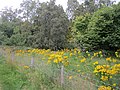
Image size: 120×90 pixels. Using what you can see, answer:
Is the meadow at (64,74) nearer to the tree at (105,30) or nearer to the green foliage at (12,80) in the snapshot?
the green foliage at (12,80)

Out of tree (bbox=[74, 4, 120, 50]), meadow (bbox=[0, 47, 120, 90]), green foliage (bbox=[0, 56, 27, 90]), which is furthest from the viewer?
tree (bbox=[74, 4, 120, 50])

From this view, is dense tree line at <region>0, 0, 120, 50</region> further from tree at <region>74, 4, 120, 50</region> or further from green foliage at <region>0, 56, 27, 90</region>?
green foliage at <region>0, 56, 27, 90</region>

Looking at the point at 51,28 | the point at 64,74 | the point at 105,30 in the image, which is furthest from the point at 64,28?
the point at 64,74

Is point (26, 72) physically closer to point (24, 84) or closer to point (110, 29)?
point (24, 84)

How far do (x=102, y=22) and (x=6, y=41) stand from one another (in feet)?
54.7

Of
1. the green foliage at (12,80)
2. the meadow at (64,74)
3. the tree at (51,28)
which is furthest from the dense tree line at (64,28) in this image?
the green foliage at (12,80)

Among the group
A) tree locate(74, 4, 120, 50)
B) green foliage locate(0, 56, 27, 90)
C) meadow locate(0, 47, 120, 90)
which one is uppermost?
A: tree locate(74, 4, 120, 50)

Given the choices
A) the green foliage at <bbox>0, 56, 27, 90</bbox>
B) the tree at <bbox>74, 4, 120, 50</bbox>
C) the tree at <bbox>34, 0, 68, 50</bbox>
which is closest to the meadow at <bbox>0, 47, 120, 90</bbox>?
the green foliage at <bbox>0, 56, 27, 90</bbox>

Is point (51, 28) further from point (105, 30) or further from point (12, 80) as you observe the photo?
point (12, 80)

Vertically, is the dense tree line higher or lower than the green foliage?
higher

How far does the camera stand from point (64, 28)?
29.4 meters

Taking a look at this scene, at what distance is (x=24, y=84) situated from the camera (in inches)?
380

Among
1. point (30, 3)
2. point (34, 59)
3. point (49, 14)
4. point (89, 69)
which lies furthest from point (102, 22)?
point (30, 3)

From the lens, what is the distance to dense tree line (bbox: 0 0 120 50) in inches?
673
